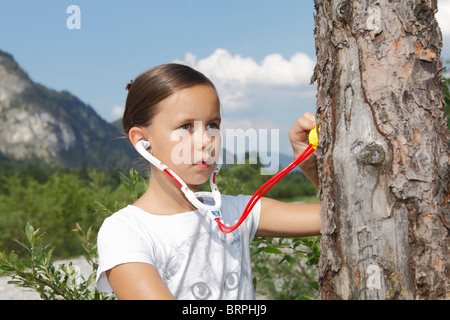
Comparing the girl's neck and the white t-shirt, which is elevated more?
the girl's neck

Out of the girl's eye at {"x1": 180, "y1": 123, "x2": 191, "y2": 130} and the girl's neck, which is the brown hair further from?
the girl's neck

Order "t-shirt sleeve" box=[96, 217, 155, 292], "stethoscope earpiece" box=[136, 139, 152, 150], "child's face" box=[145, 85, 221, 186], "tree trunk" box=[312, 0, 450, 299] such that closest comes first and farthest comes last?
1. "tree trunk" box=[312, 0, 450, 299]
2. "t-shirt sleeve" box=[96, 217, 155, 292]
3. "child's face" box=[145, 85, 221, 186]
4. "stethoscope earpiece" box=[136, 139, 152, 150]

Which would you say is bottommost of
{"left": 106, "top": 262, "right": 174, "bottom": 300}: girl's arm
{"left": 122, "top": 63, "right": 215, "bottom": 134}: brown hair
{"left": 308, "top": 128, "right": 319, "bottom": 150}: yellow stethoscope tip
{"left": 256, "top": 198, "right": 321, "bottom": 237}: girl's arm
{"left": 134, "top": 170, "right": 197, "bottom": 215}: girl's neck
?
{"left": 106, "top": 262, "right": 174, "bottom": 300}: girl's arm

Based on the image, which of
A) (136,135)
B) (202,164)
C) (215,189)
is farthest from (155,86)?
(215,189)

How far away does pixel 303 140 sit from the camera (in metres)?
1.76

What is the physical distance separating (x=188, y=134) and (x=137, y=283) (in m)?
0.60

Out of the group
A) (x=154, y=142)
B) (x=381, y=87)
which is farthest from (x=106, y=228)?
(x=381, y=87)

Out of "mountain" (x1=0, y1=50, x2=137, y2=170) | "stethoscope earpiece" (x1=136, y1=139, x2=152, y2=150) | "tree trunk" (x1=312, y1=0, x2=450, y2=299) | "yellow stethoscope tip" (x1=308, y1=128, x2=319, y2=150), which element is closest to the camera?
"tree trunk" (x1=312, y1=0, x2=450, y2=299)

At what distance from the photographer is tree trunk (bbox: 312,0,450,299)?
127 cm

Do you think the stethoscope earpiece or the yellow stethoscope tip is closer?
the yellow stethoscope tip

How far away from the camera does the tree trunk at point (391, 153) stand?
4.17ft

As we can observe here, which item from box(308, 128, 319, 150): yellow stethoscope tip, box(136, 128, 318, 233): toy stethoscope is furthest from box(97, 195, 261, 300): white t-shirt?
box(308, 128, 319, 150): yellow stethoscope tip

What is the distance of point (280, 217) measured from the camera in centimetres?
192

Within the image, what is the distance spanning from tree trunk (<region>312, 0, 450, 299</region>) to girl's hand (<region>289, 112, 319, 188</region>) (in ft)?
1.14
